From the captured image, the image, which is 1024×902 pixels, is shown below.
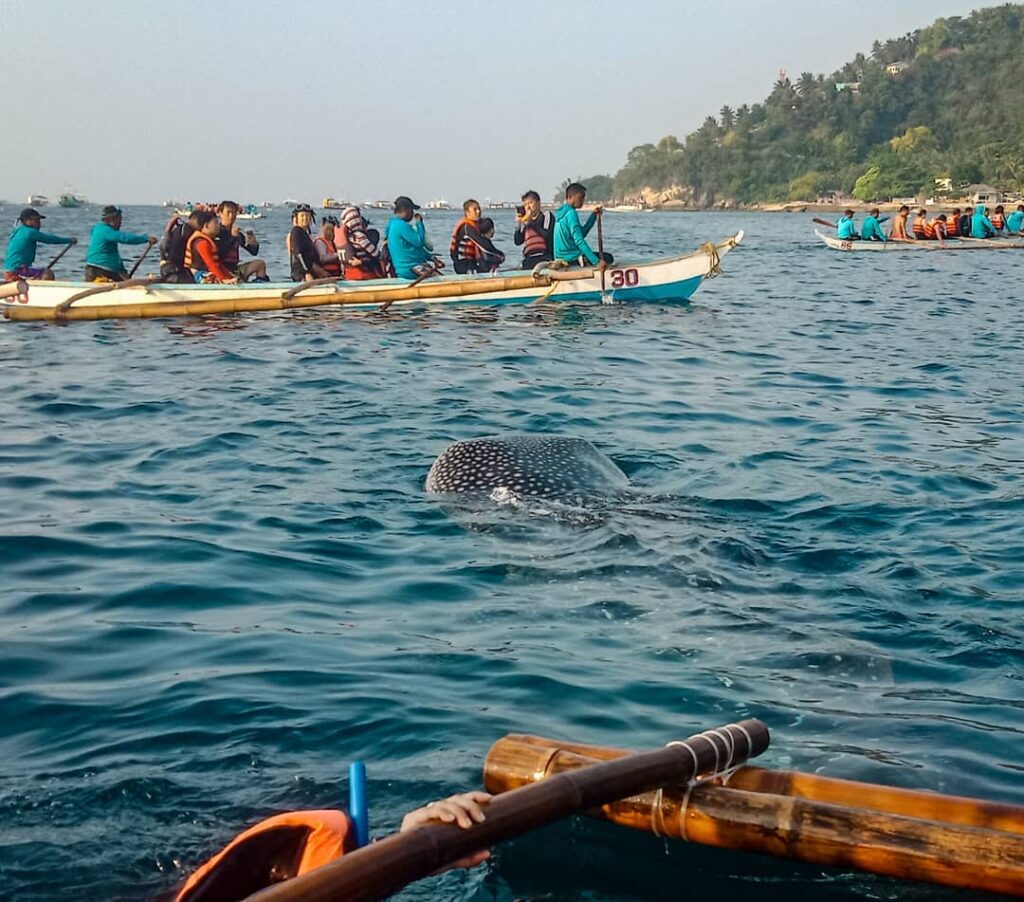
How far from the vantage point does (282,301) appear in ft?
63.5

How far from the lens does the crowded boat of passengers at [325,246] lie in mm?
19859

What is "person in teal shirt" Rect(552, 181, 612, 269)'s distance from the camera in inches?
807

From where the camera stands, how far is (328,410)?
40.3 ft

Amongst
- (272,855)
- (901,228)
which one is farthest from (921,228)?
(272,855)

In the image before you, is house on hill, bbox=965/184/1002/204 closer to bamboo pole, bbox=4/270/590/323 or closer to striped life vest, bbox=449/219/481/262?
striped life vest, bbox=449/219/481/262

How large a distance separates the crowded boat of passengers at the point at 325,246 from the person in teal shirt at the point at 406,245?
0.06 ft

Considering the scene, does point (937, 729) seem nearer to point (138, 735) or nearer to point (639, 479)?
point (138, 735)

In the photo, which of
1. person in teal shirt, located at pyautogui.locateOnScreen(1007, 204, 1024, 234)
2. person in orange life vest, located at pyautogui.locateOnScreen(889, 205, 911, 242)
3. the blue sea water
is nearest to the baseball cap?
the blue sea water

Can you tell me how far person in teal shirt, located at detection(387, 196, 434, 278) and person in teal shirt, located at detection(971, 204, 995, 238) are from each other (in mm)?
26778

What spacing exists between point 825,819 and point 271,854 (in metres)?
1.60

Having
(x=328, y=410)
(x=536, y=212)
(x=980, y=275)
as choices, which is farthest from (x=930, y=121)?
(x=328, y=410)

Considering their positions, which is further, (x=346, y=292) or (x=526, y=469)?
(x=346, y=292)

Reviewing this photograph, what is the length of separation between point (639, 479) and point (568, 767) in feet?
19.0

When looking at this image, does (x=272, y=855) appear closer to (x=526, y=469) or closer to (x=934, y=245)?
(x=526, y=469)
